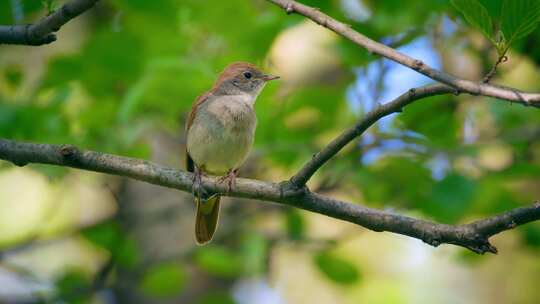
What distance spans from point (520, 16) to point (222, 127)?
3.06 metres

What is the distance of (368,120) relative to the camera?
9.40 feet

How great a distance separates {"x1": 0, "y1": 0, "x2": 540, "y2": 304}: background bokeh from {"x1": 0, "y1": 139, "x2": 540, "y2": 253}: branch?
3.77 ft

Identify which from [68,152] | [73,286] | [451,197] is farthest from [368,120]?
[73,286]

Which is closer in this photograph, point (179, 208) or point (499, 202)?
point (499, 202)

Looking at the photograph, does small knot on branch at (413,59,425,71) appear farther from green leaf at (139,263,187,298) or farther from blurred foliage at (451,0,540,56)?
green leaf at (139,263,187,298)

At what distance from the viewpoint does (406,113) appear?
5.46 meters

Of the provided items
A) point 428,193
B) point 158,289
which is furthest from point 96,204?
point 428,193

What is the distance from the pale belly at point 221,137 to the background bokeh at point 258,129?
0.72 ft

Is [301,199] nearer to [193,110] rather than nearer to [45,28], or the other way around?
[45,28]

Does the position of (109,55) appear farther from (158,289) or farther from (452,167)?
(452,167)

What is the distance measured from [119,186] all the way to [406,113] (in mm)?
3712

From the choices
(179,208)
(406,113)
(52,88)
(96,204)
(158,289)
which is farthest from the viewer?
(96,204)

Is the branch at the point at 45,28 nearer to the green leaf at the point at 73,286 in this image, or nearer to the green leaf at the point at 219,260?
the green leaf at the point at 219,260

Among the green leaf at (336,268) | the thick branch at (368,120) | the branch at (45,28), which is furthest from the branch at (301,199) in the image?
the green leaf at (336,268)
